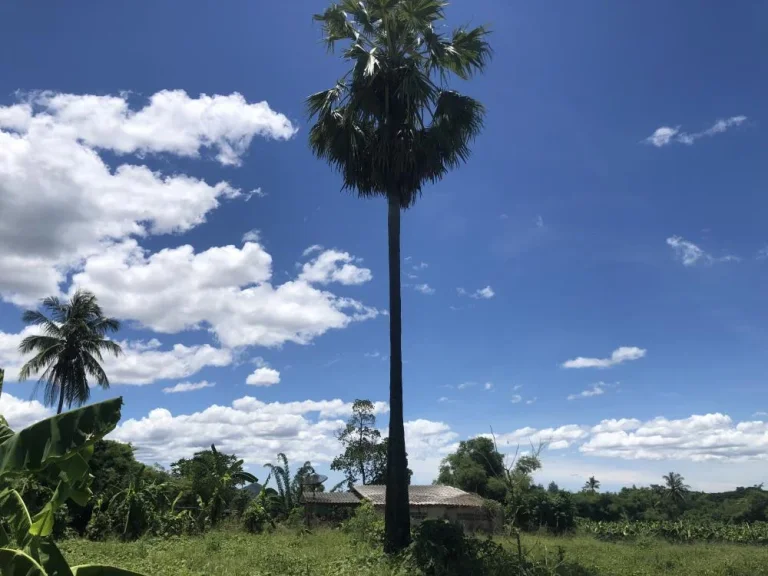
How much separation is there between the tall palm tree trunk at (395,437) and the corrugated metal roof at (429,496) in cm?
1780

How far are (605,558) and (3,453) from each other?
59.2ft

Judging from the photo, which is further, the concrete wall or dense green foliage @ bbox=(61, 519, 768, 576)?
the concrete wall

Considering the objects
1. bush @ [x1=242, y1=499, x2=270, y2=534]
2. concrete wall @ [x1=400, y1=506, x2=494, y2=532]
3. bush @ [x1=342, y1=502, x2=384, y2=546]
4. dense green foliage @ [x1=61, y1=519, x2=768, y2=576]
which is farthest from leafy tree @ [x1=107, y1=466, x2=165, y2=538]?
concrete wall @ [x1=400, y1=506, x2=494, y2=532]

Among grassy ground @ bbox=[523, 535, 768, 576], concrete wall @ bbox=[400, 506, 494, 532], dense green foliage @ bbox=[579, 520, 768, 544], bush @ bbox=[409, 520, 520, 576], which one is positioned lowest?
dense green foliage @ bbox=[579, 520, 768, 544]

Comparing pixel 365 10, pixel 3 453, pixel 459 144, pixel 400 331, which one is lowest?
Result: pixel 3 453

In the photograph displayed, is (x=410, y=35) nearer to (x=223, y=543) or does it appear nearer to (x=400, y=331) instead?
(x=400, y=331)

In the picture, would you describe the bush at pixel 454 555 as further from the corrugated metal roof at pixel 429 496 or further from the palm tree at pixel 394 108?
the corrugated metal roof at pixel 429 496

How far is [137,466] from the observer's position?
25625mm

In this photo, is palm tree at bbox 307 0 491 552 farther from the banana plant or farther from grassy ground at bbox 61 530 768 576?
the banana plant

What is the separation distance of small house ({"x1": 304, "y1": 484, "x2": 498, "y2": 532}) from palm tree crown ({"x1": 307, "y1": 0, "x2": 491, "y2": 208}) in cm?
1985

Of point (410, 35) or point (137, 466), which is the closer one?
point (410, 35)

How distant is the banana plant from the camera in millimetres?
3773

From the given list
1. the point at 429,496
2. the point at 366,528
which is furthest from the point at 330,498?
the point at 366,528

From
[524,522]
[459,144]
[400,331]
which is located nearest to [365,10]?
[459,144]
